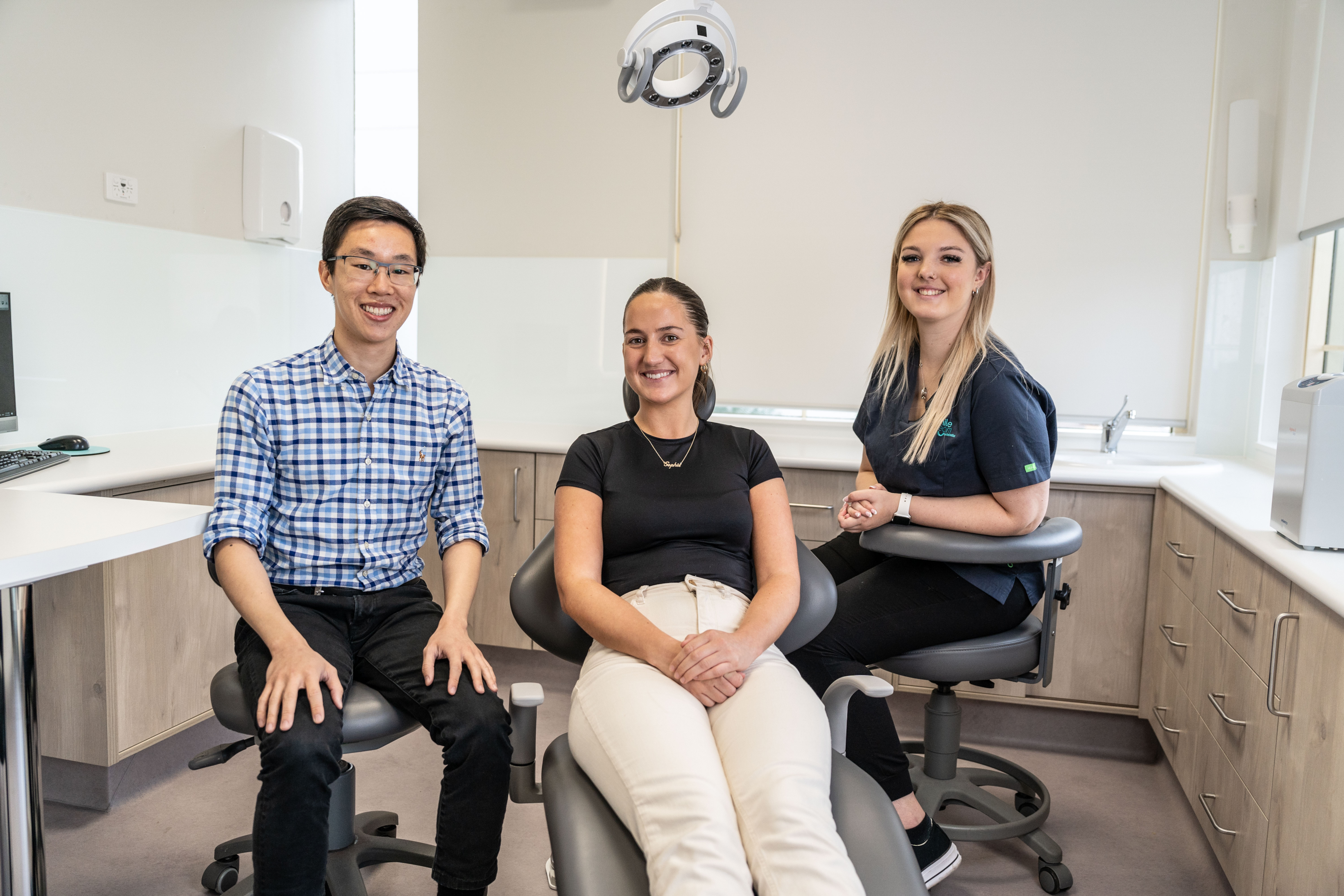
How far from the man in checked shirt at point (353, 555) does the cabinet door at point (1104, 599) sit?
1.69 m

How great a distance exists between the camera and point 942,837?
72.6 inches

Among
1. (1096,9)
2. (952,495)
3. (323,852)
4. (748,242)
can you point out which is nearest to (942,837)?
(952,495)

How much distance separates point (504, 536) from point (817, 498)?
1039 millimetres

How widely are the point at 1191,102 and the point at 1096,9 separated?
42cm

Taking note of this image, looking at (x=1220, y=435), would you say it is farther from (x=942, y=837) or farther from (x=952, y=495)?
(x=942, y=837)

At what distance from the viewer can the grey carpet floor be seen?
1996 mm

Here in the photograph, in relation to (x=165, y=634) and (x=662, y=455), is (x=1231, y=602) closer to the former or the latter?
(x=662, y=455)

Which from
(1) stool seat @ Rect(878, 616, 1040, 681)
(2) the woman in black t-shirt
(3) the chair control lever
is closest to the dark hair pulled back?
(2) the woman in black t-shirt

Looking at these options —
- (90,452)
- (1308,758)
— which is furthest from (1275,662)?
(90,452)

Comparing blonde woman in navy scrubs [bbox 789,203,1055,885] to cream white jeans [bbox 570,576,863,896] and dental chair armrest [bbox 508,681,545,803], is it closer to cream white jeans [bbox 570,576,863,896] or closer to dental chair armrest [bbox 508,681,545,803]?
cream white jeans [bbox 570,576,863,896]

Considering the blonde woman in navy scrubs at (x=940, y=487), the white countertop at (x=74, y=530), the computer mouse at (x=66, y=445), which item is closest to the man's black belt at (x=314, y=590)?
the white countertop at (x=74, y=530)

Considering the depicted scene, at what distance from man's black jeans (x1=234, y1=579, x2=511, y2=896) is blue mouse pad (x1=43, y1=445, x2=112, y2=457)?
108cm

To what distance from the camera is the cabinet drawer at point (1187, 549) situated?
2033 millimetres

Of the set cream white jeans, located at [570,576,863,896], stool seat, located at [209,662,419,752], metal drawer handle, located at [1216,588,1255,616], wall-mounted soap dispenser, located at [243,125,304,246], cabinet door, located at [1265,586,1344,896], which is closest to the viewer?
cream white jeans, located at [570,576,863,896]
